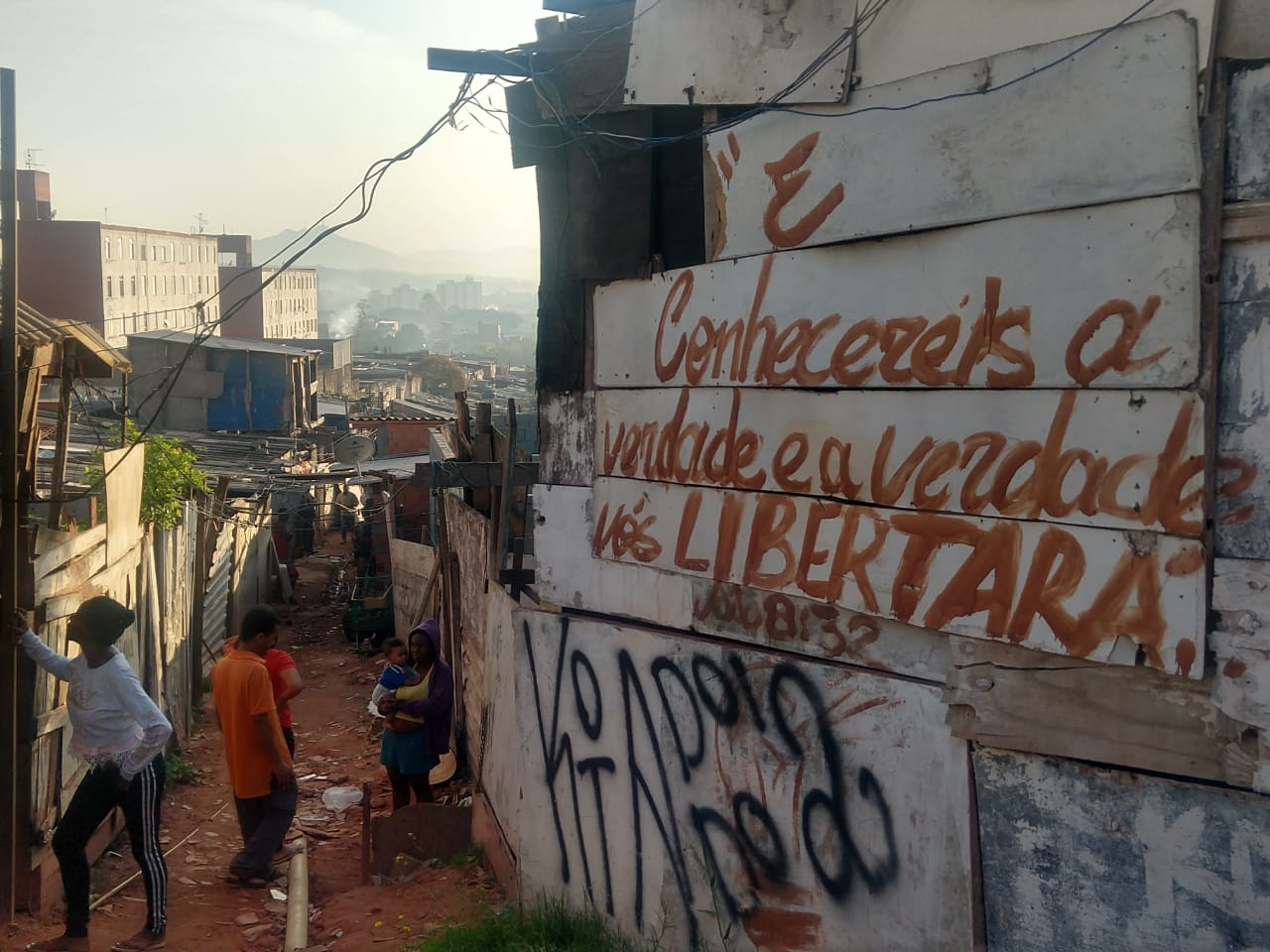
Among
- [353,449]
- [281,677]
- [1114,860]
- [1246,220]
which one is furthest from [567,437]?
[353,449]

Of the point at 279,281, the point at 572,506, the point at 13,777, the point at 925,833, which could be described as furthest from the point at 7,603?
the point at 279,281

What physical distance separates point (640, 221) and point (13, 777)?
4.53m

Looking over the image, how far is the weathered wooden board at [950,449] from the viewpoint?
3.48m

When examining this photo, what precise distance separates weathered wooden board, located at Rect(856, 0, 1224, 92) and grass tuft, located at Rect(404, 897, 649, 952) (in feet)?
13.5

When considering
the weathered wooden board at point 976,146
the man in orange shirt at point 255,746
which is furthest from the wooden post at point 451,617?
the weathered wooden board at point 976,146

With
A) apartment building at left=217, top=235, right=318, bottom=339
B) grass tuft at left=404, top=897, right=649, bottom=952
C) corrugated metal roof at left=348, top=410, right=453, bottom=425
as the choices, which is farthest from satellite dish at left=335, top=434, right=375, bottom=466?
apartment building at left=217, top=235, right=318, bottom=339

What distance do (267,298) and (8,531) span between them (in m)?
80.6

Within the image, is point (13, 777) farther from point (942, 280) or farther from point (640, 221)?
point (942, 280)

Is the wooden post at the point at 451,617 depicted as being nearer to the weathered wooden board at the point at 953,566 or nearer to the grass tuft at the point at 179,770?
the grass tuft at the point at 179,770

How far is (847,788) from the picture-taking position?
4.45m

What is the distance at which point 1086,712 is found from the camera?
147 inches

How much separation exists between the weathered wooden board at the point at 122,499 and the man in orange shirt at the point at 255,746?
175cm

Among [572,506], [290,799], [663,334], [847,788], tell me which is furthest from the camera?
[290,799]

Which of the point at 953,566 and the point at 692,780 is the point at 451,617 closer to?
the point at 692,780
